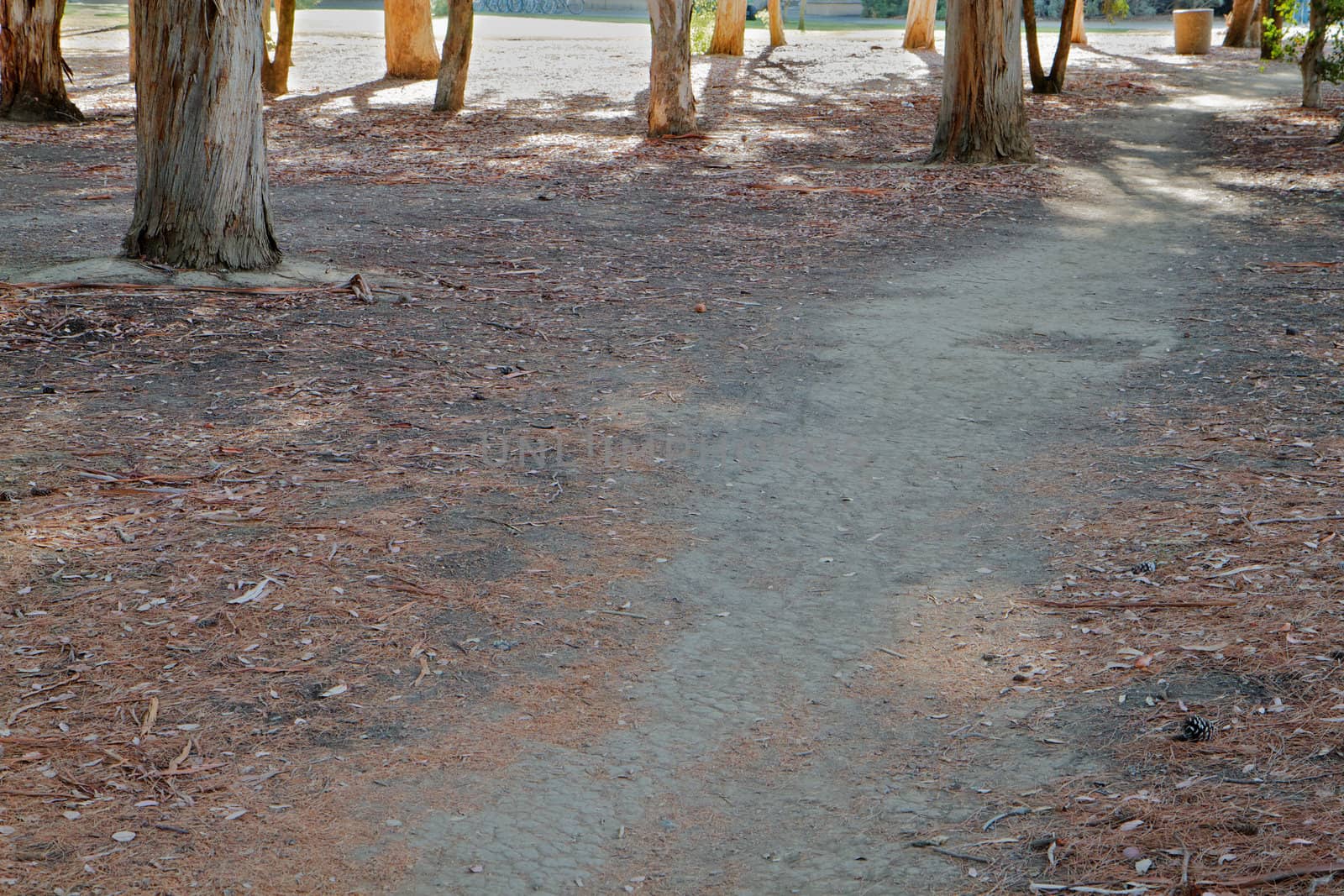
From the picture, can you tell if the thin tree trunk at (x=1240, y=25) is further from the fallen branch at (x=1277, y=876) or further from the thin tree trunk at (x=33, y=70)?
the fallen branch at (x=1277, y=876)

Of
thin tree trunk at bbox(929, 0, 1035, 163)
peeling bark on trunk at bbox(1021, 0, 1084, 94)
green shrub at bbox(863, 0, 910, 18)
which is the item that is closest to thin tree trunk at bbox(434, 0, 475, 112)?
thin tree trunk at bbox(929, 0, 1035, 163)

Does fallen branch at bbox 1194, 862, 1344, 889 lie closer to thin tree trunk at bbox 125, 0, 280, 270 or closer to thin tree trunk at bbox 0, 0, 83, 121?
thin tree trunk at bbox 125, 0, 280, 270

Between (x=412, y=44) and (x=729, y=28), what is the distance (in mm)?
7574

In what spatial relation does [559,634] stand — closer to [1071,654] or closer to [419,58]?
[1071,654]

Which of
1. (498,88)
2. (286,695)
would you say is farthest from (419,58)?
(286,695)

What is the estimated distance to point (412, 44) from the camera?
24031mm

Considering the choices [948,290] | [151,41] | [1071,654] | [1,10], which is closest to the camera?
[1071,654]

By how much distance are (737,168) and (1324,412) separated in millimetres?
9390

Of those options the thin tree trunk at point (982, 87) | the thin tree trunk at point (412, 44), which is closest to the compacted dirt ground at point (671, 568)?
the thin tree trunk at point (982, 87)

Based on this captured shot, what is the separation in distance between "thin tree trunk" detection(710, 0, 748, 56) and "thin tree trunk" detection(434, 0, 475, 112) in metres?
9.83

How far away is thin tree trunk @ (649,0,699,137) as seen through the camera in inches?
628

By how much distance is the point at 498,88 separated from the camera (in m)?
23.1

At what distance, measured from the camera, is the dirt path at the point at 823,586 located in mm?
3076

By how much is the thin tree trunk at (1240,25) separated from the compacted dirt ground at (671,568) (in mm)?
23330
